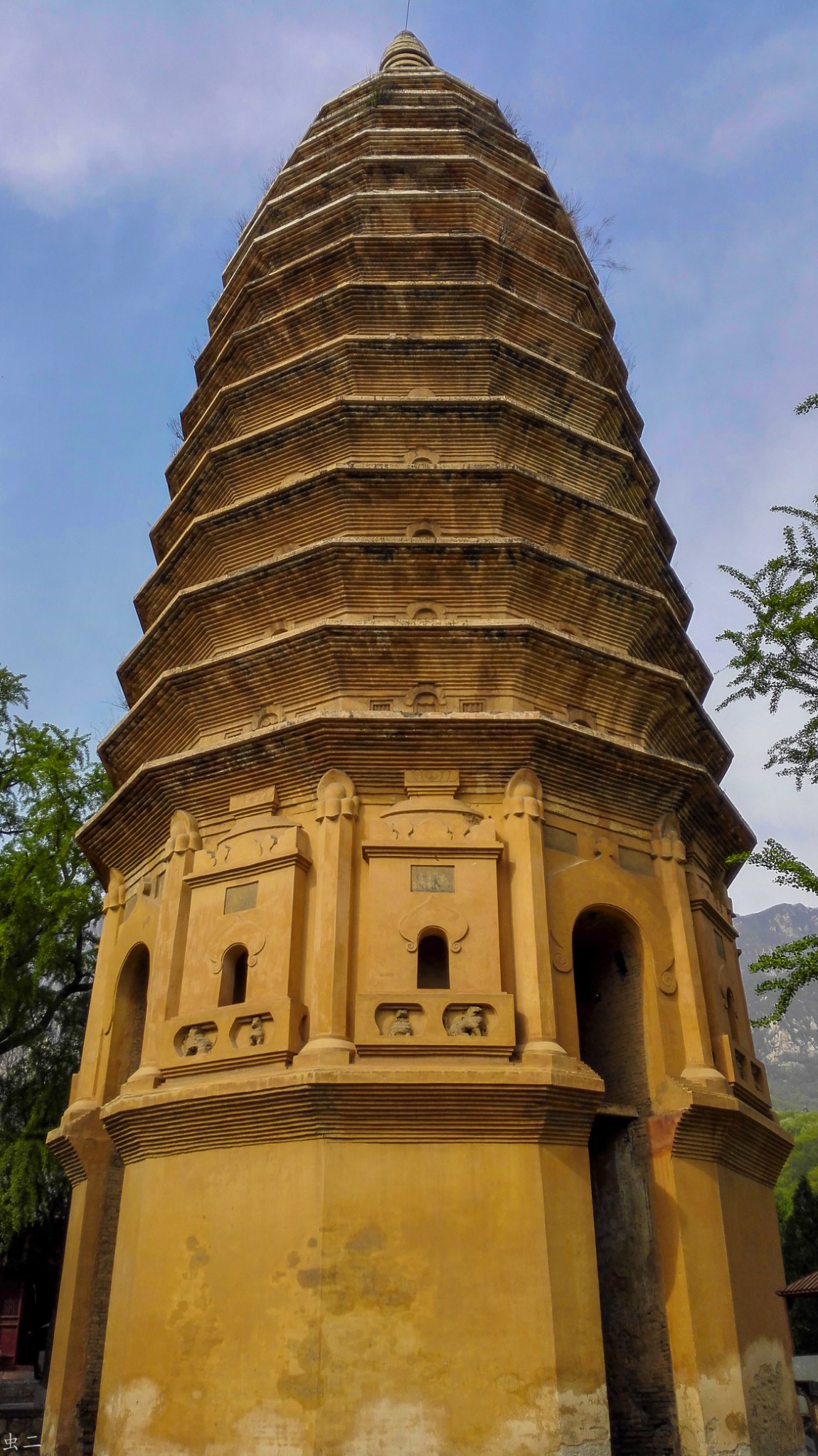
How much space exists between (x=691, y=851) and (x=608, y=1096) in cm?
260

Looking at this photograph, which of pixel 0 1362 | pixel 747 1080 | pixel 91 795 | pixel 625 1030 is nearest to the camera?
pixel 625 1030

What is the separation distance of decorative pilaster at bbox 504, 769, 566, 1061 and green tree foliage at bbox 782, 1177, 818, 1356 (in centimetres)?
2073

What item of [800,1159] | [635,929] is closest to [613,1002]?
[635,929]

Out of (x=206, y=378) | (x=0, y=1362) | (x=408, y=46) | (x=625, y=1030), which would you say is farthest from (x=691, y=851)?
(x=0, y=1362)

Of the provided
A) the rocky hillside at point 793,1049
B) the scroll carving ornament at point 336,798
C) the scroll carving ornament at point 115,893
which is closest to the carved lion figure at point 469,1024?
the scroll carving ornament at point 336,798

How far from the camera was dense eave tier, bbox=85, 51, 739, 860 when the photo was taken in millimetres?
10484

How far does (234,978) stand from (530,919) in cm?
261

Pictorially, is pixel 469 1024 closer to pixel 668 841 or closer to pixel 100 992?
pixel 668 841

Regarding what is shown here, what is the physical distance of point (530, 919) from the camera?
9398mm

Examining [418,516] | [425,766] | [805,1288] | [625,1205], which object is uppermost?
[418,516]

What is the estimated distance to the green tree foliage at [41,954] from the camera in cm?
1664

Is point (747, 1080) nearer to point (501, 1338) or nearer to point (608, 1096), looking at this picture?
point (608, 1096)

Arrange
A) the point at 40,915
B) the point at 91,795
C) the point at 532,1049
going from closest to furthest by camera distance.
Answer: the point at 532,1049 → the point at 40,915 → the point at 91,795

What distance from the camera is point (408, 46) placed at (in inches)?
766
